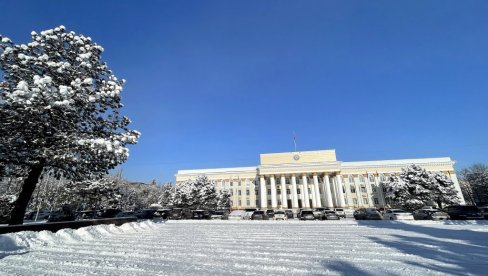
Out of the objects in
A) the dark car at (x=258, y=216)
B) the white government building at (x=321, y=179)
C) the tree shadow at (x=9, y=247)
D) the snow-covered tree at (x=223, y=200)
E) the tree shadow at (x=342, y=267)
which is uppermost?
the white government building at (x=321, y=179)

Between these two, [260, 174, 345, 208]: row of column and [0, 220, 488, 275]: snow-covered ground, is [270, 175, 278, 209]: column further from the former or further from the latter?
[0, 220, 488, 275]: snow-covered ground

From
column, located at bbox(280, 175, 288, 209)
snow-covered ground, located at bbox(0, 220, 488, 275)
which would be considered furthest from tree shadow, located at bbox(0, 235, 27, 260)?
column, located at bbox(280, 175, 288, 209)

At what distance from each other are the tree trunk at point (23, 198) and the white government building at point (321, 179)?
5550 cm

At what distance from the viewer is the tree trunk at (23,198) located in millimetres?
11992

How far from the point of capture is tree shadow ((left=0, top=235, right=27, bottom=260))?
740cm

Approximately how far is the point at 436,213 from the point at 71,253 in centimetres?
3333

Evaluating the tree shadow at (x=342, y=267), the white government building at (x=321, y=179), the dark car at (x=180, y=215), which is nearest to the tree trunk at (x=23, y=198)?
the tree shadow at (x=342, y=267)

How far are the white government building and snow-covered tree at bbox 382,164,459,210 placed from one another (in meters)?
16.9

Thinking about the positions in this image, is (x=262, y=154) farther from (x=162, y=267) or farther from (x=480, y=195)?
(x=162, y=267)

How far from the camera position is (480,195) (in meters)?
59.7

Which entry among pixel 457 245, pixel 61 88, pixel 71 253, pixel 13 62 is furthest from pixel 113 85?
pixel 457 245

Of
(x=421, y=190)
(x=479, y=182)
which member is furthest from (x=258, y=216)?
(x=479, y=182)

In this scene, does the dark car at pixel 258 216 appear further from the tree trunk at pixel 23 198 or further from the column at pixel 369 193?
the column at pixel 369 193

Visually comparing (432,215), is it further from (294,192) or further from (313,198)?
(313,198)
